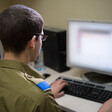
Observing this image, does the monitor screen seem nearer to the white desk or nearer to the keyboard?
the keyboard

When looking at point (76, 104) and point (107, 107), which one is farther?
point (76, 104)

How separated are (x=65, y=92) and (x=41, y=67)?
1.72ft

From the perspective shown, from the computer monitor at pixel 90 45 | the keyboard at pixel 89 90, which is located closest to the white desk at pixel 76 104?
the keyboard at pixel 89 90

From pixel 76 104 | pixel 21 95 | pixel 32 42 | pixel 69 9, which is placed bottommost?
pixel 76 104

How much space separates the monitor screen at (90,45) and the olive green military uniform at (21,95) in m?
0.64

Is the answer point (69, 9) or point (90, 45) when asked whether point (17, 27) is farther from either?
point (69, 9)

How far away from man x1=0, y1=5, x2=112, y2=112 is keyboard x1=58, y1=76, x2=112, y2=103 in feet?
0.46

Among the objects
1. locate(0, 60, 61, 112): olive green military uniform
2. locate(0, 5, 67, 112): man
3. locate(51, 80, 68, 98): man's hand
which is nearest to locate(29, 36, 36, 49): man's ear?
locate(0, 5, 67, 112): man

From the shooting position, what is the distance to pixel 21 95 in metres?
0.76

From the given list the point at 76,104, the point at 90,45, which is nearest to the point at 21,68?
the point at 76,104

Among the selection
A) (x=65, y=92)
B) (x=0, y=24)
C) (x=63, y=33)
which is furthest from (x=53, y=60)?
(x=0, y=24)

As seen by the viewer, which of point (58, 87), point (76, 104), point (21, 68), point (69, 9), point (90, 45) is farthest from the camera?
point (69, 9)

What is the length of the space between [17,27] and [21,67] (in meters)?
0.20

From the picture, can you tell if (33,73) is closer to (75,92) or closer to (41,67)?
(75,92)
